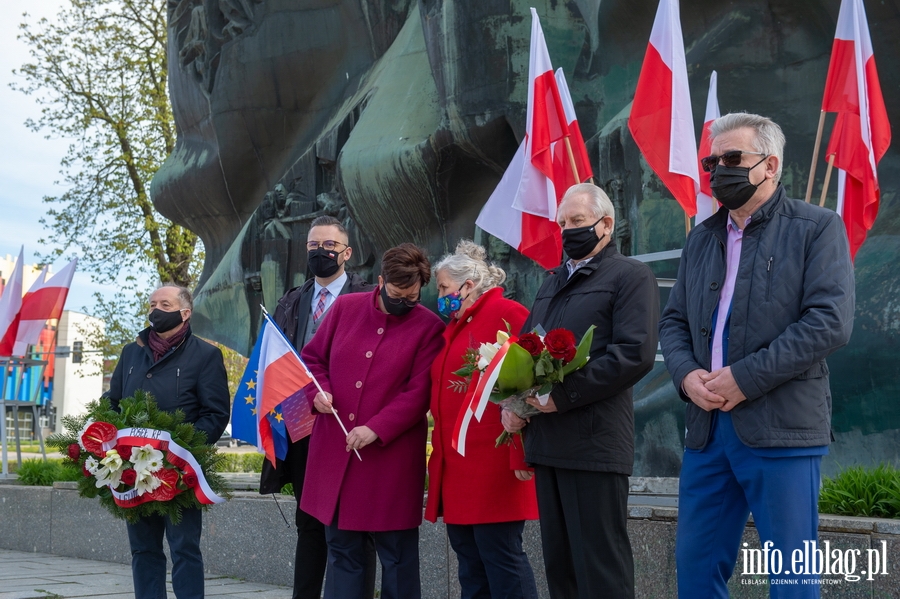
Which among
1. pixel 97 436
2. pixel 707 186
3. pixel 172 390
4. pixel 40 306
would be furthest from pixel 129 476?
pixel 40 306

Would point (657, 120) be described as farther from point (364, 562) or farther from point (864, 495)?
point (364, 562)

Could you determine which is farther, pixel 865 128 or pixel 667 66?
pixel 667 66

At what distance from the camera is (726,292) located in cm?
341

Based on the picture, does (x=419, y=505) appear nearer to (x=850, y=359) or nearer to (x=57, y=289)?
(x=850, y=359)

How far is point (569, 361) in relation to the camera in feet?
11.6

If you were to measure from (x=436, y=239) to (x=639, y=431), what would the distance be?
3.56m

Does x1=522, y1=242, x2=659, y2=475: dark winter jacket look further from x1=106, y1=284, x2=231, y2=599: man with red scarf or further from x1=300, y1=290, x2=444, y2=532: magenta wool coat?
x1=106, y1=284, x2=231, y2=599: man with red scarf

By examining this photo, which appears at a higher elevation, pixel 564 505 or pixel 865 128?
pixel 865 128

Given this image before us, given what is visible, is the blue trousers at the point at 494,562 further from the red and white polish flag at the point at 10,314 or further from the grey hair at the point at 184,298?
the red and white polish flag at the point at 10,314

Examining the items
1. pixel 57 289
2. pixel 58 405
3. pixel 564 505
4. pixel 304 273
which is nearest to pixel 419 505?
pixel 564 505

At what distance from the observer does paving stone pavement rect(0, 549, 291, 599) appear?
247 inches

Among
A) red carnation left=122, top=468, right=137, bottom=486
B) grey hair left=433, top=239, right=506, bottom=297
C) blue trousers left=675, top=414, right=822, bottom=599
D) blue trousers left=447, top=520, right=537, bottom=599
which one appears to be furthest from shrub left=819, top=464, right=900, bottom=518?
red carnation left=122, top=468, right=137, bottom=486

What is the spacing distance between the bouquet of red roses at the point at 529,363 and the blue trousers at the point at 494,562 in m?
0.68

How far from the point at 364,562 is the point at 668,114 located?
326 centimetres
